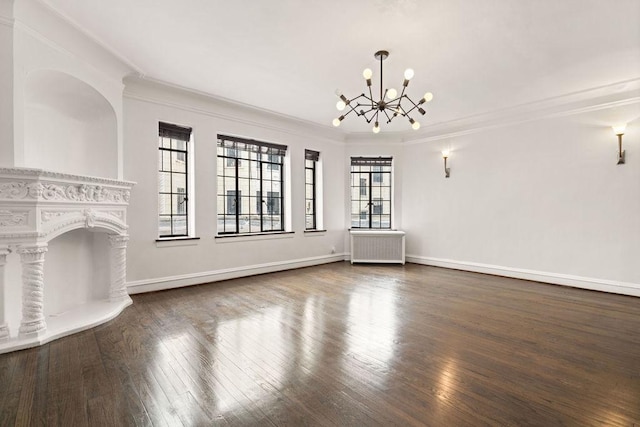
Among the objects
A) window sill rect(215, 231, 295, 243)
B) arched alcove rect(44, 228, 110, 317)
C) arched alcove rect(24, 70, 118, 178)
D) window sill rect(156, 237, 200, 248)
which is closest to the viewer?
arched alcove rect(24, 70, 118, 178)

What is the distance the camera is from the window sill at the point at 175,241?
4.64m

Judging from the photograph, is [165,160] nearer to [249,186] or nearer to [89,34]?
[249,186]

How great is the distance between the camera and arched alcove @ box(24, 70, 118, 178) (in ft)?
10.9

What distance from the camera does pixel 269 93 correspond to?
16.0 ft

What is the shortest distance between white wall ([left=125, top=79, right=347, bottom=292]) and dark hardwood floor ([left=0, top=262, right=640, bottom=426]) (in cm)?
75

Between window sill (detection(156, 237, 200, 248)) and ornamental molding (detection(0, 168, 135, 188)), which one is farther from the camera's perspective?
window sill (detection(156, 237, 200, 248))

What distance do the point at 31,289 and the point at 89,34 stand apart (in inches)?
103

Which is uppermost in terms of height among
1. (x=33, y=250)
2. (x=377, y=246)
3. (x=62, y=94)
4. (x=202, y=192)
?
(x=62, y=94)

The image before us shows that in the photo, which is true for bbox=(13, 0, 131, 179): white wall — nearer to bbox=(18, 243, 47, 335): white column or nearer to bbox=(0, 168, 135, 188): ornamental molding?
bbox=(0, 168, 135, 188): ornamental molding

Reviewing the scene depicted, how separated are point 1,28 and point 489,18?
4350mm

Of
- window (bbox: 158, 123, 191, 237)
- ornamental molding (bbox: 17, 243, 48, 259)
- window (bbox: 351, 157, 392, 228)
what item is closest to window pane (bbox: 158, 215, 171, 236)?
window (bbox: 158, 123, 191, 237)

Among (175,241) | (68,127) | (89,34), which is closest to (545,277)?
(175,241)

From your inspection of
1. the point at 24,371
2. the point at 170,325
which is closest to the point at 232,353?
the point at 170,325

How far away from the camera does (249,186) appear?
233 inches
